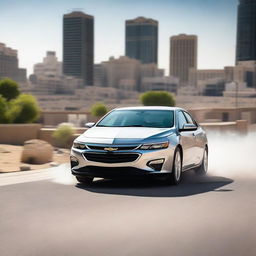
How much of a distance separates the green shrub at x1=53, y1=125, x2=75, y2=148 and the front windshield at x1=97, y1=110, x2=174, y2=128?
14921mm

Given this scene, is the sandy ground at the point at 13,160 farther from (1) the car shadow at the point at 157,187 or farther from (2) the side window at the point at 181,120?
(2) the side window at the point at 181,120

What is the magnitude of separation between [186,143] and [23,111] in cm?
2449

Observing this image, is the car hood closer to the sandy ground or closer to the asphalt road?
the asphalt road

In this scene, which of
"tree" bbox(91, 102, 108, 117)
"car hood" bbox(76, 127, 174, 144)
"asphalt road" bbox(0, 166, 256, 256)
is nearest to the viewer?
"asphalt road" bbox(0, 166, 256, 256)

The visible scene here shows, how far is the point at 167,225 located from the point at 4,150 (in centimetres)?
1551

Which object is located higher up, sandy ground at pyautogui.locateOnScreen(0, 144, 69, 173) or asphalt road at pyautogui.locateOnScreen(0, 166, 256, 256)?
asphalt road at pyautogui.locateOnScreen(0, 166, 256, 256)

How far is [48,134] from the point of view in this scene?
2755cm

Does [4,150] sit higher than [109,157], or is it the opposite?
[109,157]

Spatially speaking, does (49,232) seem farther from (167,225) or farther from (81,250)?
(167,225)

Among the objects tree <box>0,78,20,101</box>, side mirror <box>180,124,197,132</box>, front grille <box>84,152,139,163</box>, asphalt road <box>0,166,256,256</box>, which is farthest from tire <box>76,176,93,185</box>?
tree <box>0,78,20,101</box>

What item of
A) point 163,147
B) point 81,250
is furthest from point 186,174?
point 81,250

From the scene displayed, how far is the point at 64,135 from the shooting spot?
26625 millimetres

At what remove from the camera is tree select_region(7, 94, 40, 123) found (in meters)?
33.5

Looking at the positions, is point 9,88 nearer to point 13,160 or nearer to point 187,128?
point 13,160
